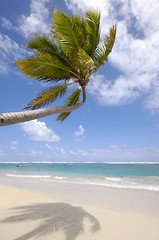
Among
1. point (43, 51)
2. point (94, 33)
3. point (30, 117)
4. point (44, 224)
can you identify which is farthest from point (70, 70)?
point (44, 224)

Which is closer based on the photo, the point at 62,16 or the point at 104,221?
the point at 104,221

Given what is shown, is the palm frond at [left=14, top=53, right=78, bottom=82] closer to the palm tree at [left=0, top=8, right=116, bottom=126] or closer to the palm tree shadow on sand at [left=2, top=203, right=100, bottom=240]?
the palm tree at [left=0, top=8, right=116, bottom=126]

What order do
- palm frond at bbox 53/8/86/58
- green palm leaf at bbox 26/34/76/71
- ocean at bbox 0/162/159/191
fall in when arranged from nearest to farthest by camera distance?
palm frond at bbox 53/8/86/58
green palm leaf at bbox 26/34/76/71
ocean at bbox 0/162/159/191

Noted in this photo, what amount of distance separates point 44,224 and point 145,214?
3.81 metres

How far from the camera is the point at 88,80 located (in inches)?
224

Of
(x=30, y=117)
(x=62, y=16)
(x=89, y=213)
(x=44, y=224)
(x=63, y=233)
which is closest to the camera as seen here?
(x=30, y=117)

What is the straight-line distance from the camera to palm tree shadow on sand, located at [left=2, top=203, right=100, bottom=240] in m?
3.94

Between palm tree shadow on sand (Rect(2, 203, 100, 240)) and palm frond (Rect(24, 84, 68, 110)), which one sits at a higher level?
palm frond (Rect(24, 84, 68, 110))

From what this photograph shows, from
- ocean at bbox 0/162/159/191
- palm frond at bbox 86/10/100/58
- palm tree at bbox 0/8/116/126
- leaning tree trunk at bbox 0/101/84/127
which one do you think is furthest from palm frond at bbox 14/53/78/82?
ocean at bbox 0/162/159/191

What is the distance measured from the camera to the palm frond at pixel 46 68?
5177 millimetres

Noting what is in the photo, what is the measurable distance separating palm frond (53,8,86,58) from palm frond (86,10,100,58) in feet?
0.80

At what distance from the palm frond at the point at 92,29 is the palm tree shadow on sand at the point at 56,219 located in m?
6.03

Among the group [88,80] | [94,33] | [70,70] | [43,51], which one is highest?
[94,33]

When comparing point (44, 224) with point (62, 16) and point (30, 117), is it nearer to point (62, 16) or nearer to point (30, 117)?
point (30, 117)
